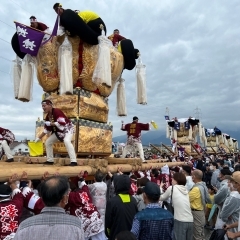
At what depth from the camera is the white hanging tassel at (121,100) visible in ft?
31.0

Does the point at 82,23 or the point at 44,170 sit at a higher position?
the point at 82,23

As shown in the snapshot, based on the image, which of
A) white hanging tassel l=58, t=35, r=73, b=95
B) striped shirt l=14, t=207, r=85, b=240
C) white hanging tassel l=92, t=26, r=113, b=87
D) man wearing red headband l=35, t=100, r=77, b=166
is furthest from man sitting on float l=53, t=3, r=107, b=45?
striped shirt l=14, t=207, r=85, b=240

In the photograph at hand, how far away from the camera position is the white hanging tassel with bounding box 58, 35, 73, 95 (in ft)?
22.4

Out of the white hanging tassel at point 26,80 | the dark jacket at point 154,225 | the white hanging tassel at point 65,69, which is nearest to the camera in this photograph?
the dark jacket at point 154,225

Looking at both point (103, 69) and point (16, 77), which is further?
point (16, 77)

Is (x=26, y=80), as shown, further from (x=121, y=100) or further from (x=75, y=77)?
(x=121, y=100)

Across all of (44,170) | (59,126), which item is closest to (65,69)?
(59,126)

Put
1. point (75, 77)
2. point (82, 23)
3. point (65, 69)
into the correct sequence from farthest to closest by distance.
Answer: point (75, 77)
point (82, 23)
point (65, 69)

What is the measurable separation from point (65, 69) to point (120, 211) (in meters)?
4.34

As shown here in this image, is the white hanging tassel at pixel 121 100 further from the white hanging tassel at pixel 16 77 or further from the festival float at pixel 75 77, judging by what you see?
the white hanging tassel at pixel 16 77

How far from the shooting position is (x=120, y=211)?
11.4ft

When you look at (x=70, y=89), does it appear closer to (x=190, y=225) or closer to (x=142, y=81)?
(x=142, y=81)

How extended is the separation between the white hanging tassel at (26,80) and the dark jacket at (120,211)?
493 cm

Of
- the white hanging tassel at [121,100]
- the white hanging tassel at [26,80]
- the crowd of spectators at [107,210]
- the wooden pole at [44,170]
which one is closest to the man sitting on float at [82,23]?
the white hanging tassel at [26,80]
